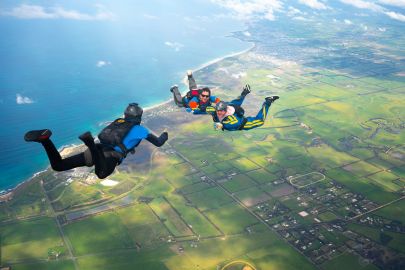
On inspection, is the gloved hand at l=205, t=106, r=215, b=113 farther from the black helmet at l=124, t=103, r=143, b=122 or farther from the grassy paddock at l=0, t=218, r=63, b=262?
the grassy paddock at l=0, t=218, r=63, b=262

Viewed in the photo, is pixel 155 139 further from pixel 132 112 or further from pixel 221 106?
pixel 221 106

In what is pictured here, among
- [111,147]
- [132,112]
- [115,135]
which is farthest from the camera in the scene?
[132,112]

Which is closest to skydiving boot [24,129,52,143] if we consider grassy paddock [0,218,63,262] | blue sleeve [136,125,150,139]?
blue sleeve [136,125,150,139]

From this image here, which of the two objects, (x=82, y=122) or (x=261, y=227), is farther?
(x=82, y=122)

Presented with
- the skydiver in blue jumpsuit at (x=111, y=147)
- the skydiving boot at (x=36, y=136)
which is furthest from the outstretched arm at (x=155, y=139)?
the skydiving boot at (x=36, y=136)

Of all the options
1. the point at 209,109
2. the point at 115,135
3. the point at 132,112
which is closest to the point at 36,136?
the point at 115,135

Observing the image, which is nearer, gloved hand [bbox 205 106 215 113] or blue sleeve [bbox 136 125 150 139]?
blue sleeve [bbox 136 125 150 139]

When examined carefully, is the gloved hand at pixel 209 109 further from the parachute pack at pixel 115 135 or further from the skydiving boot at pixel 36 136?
the skydiving boot at pixel 36 136

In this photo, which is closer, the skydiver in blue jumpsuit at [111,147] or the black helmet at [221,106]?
the skydiver in blue jumpsuit at [111,147]

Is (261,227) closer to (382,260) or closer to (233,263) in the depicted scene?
(233,263)

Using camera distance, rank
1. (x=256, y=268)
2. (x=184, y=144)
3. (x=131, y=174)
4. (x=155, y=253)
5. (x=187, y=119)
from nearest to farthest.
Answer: (x=256, y=268)
(x=155, y=253)
(x=131, y=174)
(x=184, y=144)
(x=187, y=119)

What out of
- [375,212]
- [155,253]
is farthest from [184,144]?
[375,212]
